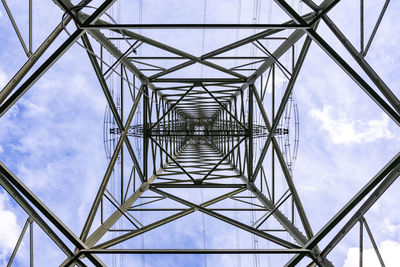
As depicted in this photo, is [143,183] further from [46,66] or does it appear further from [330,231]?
[330,231]

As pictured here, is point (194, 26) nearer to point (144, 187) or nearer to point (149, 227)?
point (149, 227)

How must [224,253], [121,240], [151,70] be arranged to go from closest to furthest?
[224,253] → [121,240] → [151,70]

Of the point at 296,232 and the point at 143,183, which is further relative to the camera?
the point at 143,183

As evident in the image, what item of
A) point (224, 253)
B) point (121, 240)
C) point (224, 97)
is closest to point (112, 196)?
point (121, 240)

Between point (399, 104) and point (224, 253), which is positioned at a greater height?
point (399, 104)

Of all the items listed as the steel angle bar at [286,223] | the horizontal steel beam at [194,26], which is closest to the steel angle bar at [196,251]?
the steel angle bar at [286,223]

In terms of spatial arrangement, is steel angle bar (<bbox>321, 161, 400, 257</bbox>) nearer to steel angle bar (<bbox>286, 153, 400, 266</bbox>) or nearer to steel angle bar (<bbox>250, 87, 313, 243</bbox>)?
steel angle bar (<bbox>286, 153, 400, 266</bbox>)

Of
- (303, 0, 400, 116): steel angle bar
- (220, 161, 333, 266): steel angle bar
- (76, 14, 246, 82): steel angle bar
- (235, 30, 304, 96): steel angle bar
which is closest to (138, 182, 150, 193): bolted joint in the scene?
(220, 161, 333, 266): steel angle bar

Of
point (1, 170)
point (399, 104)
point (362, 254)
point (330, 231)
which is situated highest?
point (399, 104)
